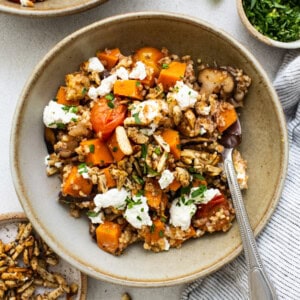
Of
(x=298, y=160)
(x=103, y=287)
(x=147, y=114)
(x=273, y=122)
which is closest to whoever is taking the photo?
(x=147, y=114)

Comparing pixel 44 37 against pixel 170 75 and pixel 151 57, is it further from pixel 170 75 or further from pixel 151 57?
pixel 170 75

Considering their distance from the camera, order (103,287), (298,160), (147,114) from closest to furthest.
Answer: (147,114) → (298,160) → (103,287)

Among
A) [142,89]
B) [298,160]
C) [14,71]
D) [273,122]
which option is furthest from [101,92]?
[298,160]

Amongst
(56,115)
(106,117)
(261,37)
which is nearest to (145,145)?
(106,117)

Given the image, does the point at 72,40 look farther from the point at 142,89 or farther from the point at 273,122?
the point at 273,122

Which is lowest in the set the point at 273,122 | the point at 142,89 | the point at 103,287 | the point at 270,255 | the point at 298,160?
the point at 103,287

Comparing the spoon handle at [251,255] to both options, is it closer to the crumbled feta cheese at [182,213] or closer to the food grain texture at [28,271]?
the crumbled feta cheese at [182,213]
